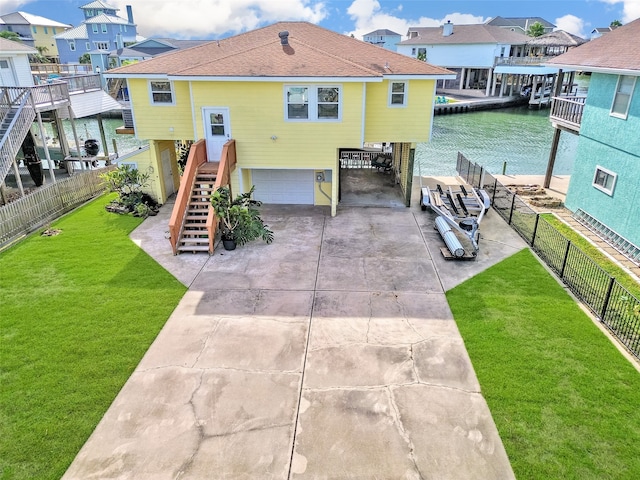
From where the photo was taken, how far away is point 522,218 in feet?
51.5

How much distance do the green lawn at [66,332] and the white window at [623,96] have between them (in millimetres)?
15406

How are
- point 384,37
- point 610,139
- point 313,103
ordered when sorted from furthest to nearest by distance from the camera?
1. point 384,37
2. point 313,103
3. point 610,139

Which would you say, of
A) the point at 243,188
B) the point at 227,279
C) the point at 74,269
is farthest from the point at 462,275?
the point at 74,269

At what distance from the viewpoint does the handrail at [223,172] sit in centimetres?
1391

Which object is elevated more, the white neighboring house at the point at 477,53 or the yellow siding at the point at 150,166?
the white neighboring house at the point at 477,53

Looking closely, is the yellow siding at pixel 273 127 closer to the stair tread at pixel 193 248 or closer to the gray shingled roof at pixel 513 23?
the stair tread at pixel 193 248

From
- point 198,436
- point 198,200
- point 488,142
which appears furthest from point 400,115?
point 488,142

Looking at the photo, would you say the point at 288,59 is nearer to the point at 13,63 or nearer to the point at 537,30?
the point at 13,63

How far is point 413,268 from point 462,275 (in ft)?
4.66

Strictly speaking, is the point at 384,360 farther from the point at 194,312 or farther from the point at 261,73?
the point at 261,73

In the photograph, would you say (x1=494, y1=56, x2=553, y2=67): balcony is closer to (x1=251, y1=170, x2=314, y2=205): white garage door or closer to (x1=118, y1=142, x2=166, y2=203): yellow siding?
(x1=251, y1=170, x2=314, y2=205): white garage door

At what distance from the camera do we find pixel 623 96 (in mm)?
14586

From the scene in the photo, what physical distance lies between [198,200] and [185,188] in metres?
0.80

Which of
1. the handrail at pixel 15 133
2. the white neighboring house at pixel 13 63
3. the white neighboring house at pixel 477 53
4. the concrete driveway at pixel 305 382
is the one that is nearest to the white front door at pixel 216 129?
the concrete driveway at pixel 305 382
